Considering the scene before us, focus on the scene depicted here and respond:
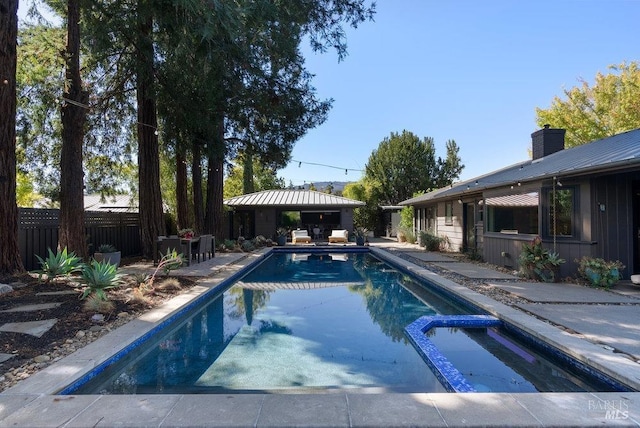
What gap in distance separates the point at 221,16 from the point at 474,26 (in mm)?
9170

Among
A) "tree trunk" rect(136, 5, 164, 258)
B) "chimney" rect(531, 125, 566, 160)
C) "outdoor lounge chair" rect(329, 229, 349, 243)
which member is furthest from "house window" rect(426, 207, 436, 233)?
"tree trunk" rect(136, 5, 164, 258)

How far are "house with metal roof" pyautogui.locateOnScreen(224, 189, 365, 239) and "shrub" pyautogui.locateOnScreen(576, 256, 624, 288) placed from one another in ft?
47.4

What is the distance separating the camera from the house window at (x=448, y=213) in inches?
611

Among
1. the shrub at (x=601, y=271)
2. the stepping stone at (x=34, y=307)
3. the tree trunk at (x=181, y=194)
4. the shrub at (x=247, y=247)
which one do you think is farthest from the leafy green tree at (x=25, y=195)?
the shrub at (x=601, y=271)

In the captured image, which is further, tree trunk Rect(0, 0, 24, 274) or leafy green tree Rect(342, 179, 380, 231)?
leafy green tree Rect(342, 179, 380, 231)

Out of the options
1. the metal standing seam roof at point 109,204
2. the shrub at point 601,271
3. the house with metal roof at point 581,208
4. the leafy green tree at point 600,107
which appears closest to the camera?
the shrub at point 601,271

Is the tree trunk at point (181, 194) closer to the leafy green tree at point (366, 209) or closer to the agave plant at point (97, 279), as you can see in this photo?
the agave plant at point (97, 279)

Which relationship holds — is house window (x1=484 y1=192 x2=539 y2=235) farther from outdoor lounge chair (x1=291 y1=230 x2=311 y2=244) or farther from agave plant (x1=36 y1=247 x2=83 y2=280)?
outdoor lounge chair (x1=291 y1=230 x2=311 y2=244)

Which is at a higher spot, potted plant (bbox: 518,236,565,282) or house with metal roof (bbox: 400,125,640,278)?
house with metal roof (bbox: 400,125,640,278)

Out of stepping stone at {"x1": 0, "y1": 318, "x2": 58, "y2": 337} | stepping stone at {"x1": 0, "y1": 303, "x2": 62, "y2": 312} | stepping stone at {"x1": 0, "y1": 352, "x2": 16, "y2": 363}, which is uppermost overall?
stepping stone at {"x1": 0, "y1": 303, "x2": 62, "y2": 312}

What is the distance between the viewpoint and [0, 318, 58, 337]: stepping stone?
4.50 m

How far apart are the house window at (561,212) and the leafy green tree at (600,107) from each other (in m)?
17.0

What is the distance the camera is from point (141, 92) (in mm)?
11242

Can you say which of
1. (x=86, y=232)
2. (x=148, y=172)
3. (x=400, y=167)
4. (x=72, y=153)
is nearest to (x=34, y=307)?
(x=72, y=153)
